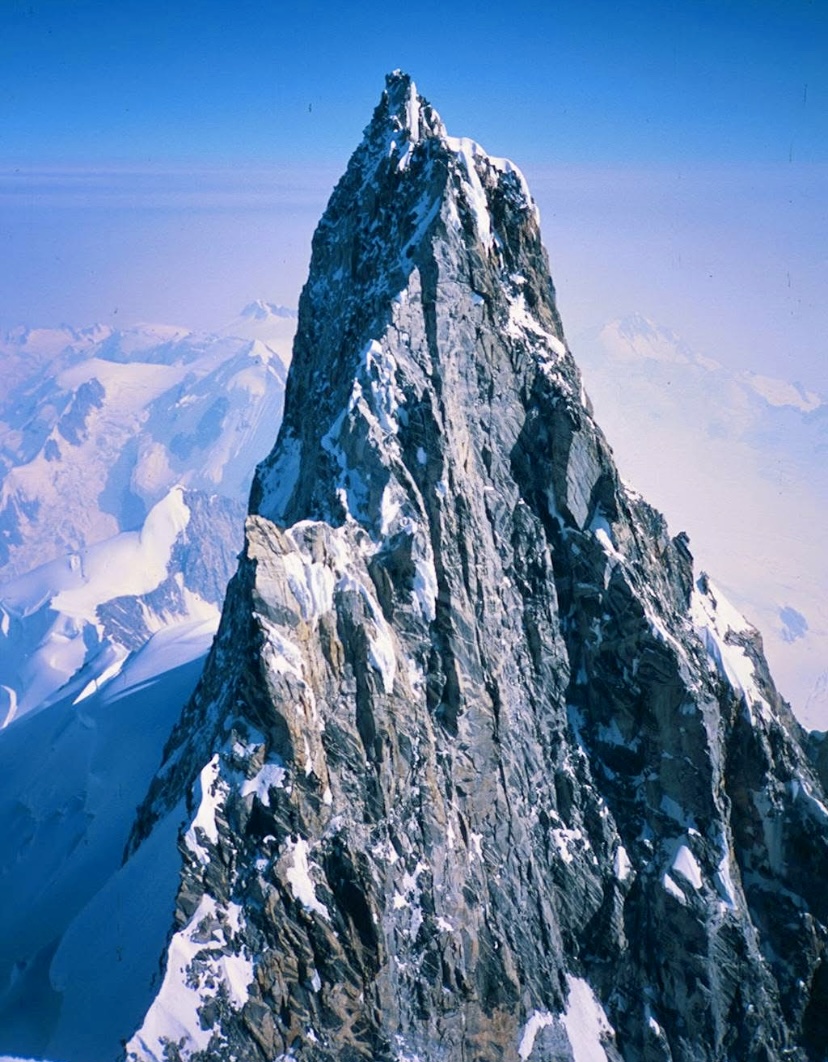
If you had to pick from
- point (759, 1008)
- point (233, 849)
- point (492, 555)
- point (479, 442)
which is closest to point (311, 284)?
point (479, 442)

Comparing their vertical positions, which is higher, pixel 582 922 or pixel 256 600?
pixel 256 600

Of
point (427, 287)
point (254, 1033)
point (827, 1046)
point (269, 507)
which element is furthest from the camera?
point (269, 507)

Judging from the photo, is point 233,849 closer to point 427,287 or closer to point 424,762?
point 424,762

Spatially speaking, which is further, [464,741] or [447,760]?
[464,741]

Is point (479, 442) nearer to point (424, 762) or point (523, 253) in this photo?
point (523, 253)

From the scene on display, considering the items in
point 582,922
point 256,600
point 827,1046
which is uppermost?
point 256,600

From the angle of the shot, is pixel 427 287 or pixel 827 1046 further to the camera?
pixel 827 1046

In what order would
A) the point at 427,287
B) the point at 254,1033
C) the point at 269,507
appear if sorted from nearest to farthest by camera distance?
the point at 254,1033 → the point at 427,287 → the point at 269,507
